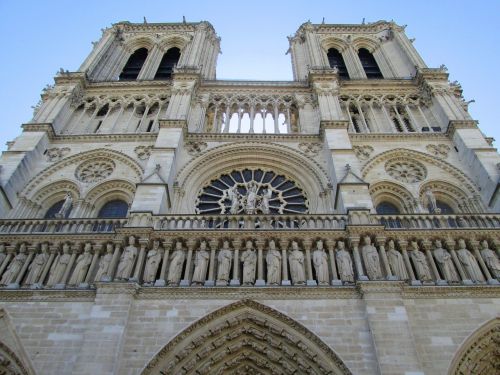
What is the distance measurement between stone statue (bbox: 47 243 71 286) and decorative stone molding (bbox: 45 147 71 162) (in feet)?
16.7

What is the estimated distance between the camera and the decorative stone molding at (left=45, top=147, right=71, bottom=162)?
14727 millimetres

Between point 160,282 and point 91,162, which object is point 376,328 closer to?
point 160,282

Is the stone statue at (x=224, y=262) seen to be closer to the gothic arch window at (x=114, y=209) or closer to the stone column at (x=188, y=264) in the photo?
the stone column at (x=188, y=264)

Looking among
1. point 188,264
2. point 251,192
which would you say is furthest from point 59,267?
point 251,192

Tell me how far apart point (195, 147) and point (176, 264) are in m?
5.82

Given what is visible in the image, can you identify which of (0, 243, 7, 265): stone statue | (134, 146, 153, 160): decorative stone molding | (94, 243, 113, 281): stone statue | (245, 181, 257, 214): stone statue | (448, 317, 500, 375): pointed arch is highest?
(134, 146, 153, 160): decorative stone molding

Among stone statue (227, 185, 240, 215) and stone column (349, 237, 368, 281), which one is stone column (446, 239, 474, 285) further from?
stone statue (227, 185, 240, 215)

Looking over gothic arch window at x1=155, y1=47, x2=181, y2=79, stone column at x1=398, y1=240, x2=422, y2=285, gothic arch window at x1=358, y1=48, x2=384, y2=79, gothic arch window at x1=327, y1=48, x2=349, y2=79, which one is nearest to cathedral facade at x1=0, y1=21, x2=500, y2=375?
stone column at x1=398, y1=240, x2=422, y2=285

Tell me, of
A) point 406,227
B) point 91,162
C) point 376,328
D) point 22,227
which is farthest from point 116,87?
point 376,328

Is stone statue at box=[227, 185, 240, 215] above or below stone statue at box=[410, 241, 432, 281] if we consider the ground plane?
above

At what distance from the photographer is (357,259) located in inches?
391

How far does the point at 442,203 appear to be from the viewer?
13.7 metres

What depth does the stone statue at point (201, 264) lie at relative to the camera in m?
9.64

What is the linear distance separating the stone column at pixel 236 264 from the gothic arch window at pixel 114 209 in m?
4.46
